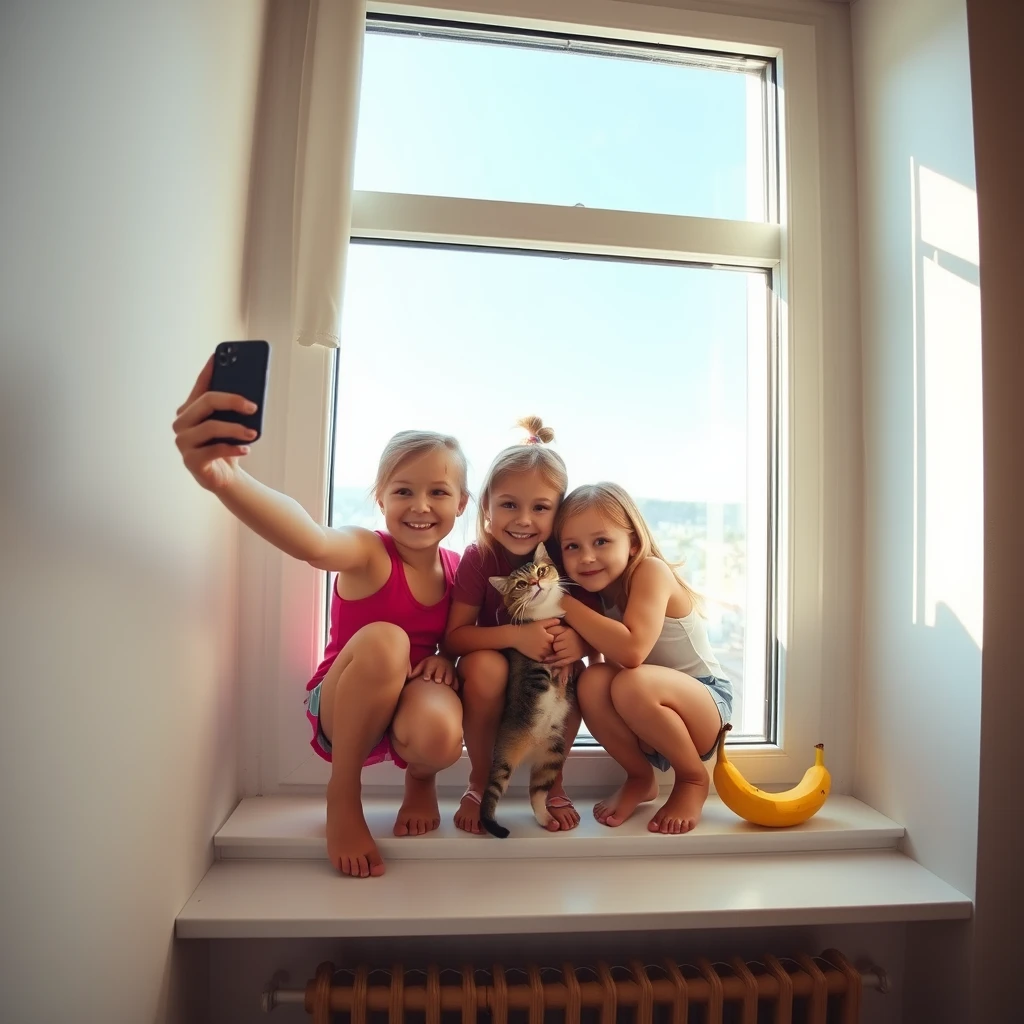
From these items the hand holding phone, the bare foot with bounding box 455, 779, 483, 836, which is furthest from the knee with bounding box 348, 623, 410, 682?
the hand holding phone

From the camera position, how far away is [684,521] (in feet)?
5.46

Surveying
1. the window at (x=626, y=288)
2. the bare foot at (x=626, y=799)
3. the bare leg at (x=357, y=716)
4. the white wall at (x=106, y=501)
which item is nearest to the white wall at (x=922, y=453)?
the window at (x=626, y=288)

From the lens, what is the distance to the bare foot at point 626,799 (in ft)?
4.52

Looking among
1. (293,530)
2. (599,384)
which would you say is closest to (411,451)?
(293,530)

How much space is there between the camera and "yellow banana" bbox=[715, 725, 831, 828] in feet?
4.48

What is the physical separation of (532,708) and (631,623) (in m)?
0.24

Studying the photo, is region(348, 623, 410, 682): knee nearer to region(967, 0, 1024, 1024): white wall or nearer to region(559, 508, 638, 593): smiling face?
region(559, 508, 638, 593): smiling face

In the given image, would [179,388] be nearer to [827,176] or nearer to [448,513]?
[448,513]

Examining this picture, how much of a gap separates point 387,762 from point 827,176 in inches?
61.7

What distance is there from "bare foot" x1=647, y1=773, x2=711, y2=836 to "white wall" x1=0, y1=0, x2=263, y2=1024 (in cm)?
80

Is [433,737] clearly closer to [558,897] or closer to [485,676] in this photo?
[485,676]

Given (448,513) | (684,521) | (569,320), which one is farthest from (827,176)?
(448,513)

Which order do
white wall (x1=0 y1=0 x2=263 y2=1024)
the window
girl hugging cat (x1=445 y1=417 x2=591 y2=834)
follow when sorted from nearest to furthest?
1. white wall (x1=0 y1=0 x2=263 y2=1024)
2. girl hugging cat (x1=445 y1=417 x2=591 y2=834)
3. the window

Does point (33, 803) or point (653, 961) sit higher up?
point (33, 803)
